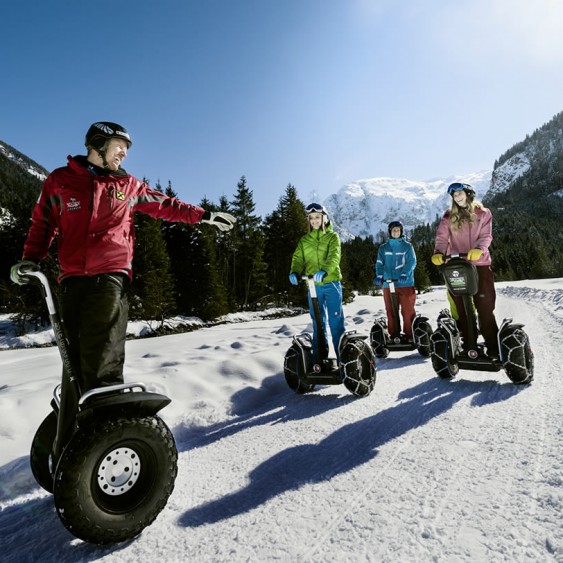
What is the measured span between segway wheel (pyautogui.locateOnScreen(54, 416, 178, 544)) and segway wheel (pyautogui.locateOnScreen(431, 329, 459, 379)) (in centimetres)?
A: 389

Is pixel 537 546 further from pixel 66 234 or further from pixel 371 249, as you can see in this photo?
pixel 371 249

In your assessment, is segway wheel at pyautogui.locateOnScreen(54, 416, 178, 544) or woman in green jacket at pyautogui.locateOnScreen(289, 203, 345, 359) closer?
segway wheel at pyautogui.locateOnScreen(54, 416, 178, 544)

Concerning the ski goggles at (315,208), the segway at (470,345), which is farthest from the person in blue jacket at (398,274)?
the ski goggles at (315,208)

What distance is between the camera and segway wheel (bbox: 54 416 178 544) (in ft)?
6.22

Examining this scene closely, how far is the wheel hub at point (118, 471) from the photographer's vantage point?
2.06m

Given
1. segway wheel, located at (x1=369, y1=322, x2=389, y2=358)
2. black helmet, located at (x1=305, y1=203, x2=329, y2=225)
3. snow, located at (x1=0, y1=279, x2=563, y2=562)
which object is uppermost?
black helmet, located at (x1=305, y1=203, x2=329, y2=225)

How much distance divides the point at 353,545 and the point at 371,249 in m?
119

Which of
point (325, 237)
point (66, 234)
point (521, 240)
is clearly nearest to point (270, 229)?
point (325, 237)

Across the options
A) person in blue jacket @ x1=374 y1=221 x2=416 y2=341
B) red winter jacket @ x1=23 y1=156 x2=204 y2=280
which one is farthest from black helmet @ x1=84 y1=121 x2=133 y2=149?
person in blue jacket @ x1=374 y1=221 x2=416 y2=341

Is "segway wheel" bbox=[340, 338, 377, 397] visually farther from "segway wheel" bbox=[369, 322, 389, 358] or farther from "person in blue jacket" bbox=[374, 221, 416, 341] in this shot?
"person in blue jacket" bbox=[374, 221, 416, 341]

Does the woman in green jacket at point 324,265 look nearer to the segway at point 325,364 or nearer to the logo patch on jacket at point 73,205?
the segway at point 325,364

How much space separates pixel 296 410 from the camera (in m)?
4.21

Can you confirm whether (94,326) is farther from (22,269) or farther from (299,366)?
(299,366)

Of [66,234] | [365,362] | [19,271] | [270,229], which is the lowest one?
[365,362]
